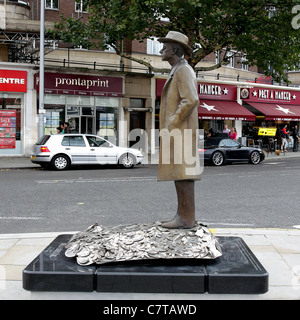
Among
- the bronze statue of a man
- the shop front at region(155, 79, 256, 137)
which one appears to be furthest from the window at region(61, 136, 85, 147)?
the bronze statue of a man

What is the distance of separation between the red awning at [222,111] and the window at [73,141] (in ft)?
36.5

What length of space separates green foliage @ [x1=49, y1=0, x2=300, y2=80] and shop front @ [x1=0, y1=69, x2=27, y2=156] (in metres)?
3.14

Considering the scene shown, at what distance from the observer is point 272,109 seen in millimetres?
33406

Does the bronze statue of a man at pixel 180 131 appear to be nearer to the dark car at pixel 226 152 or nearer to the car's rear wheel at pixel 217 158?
the dark car at pixel 226 152

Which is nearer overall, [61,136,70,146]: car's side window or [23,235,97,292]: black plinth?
[23,235,97,292]: black plinth

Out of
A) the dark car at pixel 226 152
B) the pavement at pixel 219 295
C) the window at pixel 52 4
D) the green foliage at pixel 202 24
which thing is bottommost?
the pavement at pixel 219 295

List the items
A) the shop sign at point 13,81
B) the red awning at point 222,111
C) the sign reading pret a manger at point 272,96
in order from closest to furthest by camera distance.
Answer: the shop sign at point 13,81
the red awning at point 222,111
the sign reading pret a manger at point 272,96

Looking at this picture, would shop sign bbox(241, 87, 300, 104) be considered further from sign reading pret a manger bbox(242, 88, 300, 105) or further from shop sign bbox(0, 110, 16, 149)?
shop sign bbox(0, 110, 16, 149)

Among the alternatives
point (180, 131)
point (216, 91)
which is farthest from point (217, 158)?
point (180, 131)

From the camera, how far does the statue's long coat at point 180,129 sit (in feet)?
15.3

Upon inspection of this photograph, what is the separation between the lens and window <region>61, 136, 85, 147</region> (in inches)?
719

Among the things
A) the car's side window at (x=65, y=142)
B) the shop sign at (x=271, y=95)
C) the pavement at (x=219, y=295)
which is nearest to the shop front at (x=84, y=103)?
the car's side window at (x=65, y=142)

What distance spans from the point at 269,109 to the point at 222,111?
5.34m

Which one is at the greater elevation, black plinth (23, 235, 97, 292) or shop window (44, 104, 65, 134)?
shop window (44, 104, 65, 134)
